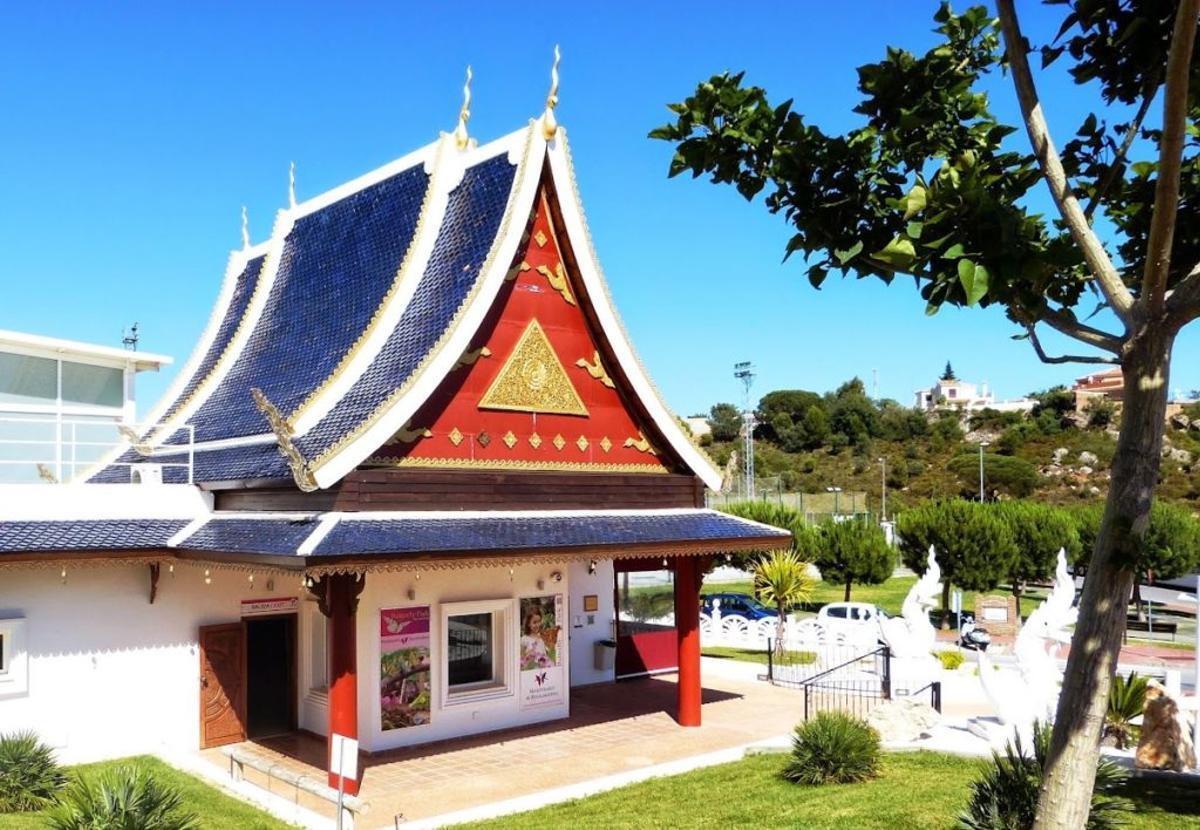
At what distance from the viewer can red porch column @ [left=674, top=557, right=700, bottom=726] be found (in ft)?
50.4

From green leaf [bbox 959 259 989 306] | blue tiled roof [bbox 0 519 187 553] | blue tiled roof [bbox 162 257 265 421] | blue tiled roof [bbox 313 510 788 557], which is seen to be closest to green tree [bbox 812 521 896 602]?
blue tiled roof [bbox 313 510 788 557]

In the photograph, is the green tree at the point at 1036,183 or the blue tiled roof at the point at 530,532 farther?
the blue tiled roof at the point at 530,532

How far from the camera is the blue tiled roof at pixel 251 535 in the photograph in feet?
38.1

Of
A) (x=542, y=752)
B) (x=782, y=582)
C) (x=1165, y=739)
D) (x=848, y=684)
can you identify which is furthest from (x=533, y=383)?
(x=782, y=582)

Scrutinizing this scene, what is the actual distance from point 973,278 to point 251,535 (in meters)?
10.5

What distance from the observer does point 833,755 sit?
37.7 ft

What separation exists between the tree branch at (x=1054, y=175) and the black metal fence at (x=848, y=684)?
10.4 meters

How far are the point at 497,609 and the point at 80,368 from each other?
→ 7109 millimetres

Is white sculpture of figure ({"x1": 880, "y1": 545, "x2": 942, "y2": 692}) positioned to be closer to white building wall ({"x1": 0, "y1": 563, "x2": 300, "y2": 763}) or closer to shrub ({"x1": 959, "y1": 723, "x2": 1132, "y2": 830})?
shrub ({"x1": 959, "y1": 723, "x2": 1132, "y2": 830})

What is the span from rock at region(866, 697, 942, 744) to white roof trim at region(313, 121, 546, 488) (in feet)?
23.9

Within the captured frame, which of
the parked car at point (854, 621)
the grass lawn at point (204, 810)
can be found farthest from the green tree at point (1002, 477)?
the grass lawn at point (204, 810)

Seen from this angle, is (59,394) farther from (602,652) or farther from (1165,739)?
(1165,739)

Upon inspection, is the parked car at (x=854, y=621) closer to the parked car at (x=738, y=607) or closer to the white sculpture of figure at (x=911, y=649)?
the white sculpture of figure at (x=911, y=649)

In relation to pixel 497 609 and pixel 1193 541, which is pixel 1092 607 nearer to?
pixel 497 609
